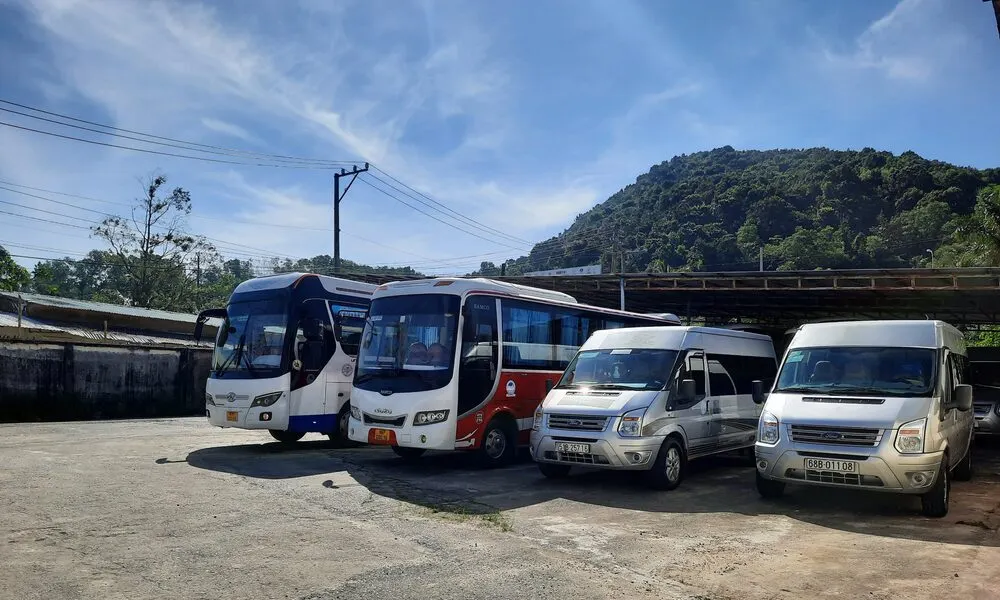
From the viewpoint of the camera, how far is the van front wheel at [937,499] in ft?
25.9

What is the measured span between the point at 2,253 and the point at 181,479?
44.3 meters

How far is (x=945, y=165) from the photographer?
81.2 metres

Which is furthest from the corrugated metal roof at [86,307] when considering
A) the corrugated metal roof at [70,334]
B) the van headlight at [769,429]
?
the van headlight at [769,429]

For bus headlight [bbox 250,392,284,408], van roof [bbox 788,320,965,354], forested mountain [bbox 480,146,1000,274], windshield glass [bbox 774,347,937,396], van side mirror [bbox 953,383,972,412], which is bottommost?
bus headlight [bbox 250,392,284,408]

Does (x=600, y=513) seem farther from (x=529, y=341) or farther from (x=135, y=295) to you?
(x=135, y=295)

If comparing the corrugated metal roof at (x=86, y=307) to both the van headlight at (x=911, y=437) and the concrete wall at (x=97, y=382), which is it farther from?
the van headlight at (x=911, y=437)

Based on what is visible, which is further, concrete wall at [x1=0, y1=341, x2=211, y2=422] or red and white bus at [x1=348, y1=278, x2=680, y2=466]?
concrete wall at [x1=0, y1=341, x2=211, y2=422]

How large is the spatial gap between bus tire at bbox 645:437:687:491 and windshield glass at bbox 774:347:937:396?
164 cm

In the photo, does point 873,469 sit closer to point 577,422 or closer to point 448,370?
point 577,422

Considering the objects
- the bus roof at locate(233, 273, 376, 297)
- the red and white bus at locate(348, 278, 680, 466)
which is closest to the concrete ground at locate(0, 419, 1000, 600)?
the red and white bus at locate(348, 278, 680, 466)

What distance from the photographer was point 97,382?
2014 cm

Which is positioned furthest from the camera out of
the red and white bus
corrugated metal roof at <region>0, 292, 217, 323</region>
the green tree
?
the green tree

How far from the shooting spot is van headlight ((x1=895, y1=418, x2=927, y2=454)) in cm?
775

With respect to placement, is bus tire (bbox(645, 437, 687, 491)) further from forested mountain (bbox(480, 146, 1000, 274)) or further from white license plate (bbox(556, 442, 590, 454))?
forested mountain (bbox(480, 146, 1000, 274))
